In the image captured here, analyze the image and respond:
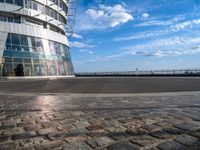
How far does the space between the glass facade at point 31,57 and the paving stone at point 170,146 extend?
30747 mm

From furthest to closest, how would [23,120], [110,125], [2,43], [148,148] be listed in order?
[2,43]
[23,120]
[110,125]
[148,148]

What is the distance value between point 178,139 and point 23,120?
13.3ft

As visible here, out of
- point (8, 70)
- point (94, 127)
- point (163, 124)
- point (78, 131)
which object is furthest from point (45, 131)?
point (8, 70)

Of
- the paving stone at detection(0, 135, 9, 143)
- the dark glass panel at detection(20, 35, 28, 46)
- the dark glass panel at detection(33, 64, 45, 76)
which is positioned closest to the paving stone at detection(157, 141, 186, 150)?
the paving stone at detection(0, 135, 9, 143)

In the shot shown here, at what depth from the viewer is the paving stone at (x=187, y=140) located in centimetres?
363

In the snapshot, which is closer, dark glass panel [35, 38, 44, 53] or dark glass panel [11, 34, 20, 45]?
dark glass panel [11, 34, 20, 45]

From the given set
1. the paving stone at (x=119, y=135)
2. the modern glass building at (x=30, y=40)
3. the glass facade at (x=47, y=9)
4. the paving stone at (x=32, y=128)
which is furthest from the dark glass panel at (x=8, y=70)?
the paving stone at (x=119, y=135)

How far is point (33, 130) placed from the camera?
4645mm

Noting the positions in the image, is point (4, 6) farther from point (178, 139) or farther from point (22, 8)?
point (178, 139)

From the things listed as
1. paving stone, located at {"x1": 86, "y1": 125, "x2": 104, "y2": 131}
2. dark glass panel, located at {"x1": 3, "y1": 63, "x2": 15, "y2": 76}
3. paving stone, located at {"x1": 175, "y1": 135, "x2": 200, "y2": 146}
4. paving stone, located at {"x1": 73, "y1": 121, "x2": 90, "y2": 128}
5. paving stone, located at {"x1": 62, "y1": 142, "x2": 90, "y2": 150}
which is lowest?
paving stone, located at {"x1": 62, "y1": 142, "x2": 90, "y2": 150}

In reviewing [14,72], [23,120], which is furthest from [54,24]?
[23,120]

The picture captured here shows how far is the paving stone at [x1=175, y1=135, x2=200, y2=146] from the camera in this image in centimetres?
363

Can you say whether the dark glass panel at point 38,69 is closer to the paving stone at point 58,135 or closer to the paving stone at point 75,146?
the paving stone at point 58,135

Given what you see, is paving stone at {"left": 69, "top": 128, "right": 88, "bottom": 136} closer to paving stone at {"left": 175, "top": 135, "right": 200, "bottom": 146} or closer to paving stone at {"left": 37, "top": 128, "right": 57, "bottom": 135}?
paving stone at {"left": 37, "top": 128, "right": 57, "bottom": 135}
